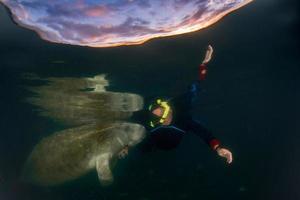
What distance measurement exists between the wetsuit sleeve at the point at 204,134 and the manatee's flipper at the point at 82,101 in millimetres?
5802

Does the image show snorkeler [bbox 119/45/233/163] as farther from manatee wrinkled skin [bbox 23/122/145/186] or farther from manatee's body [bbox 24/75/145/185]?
manatee wrinkled skin [bbox 23/122/145/186]

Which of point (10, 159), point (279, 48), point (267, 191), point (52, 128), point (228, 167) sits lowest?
point (228, 167)

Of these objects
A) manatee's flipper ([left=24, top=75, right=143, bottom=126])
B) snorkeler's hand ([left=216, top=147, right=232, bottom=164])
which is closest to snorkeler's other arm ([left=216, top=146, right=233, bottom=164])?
snorkeler's hand ([left=216, top=147, right=232, bottom=164])

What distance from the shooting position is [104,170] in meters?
15.5

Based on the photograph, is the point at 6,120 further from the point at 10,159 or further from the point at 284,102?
the point at 284,102

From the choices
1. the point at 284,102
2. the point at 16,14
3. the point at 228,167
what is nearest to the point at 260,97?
the point at 284,102

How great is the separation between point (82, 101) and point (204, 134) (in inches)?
362

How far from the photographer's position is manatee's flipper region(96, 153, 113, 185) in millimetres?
15109

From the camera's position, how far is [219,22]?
11570 mm

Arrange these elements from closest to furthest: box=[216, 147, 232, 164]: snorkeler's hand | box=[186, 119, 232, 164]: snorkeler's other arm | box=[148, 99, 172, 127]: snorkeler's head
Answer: box=[216, 147, 232, 164]: snorkeler's hand → box=[186, 119, 232, 164]: snorkeler's other arm → box=[148, 99, 172, 127]: snorkeler's head

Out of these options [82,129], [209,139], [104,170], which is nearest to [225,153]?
[209,139]

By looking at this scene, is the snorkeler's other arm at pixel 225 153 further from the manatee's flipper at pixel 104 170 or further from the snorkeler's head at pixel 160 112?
the manatee's flipper at pixel 104 170

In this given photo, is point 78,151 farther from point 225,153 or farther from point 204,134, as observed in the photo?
point 225,153

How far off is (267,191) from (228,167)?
22238 mm
